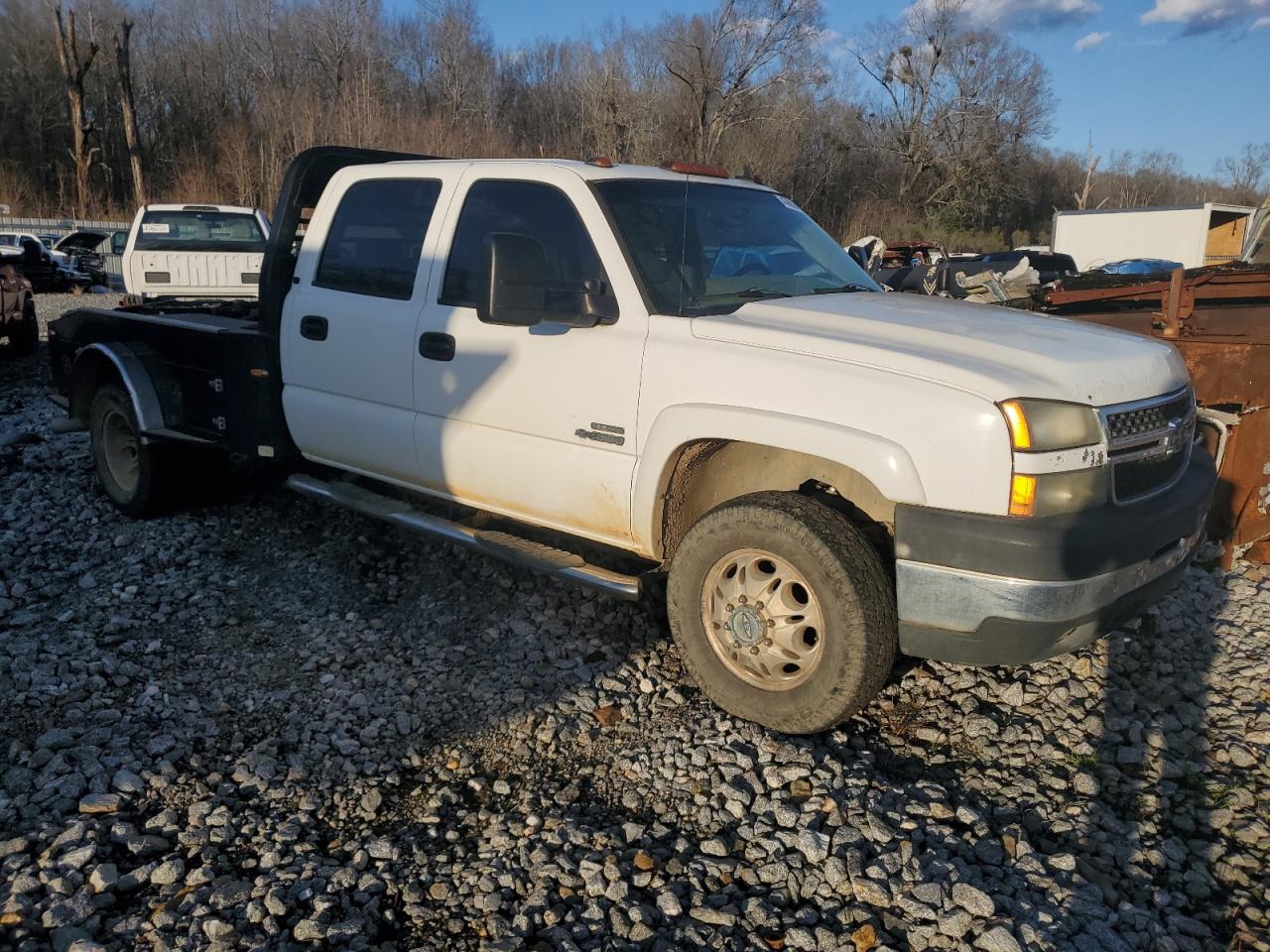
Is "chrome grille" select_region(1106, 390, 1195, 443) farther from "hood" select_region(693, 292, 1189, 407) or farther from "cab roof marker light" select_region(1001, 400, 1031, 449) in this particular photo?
"cab roof marker light" select_region(1001, 400, 1031, 449)

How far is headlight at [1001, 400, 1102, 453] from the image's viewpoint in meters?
3.15

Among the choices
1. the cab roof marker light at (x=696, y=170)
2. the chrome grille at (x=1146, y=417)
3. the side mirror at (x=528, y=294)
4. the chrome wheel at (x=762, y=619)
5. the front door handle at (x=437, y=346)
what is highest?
the cab roof marker light at (x=696, y=170)

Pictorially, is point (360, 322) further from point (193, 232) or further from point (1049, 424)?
point (193, 232)

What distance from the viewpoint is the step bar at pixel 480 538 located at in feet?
13.7

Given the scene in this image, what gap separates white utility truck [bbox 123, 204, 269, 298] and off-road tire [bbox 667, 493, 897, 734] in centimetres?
1082

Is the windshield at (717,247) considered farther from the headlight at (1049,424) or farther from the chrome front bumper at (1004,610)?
the chrome front bumper at (1004,610)

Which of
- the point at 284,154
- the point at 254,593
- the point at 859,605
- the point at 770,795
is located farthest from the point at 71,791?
the point at 284,154

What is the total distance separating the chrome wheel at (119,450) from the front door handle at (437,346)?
262 centimetres

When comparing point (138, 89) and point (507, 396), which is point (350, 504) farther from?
point (138, 89)

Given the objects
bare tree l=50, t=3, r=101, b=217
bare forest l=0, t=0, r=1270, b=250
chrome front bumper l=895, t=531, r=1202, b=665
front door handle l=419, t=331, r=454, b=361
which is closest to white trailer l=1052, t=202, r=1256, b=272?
bare forest l=0, t=0, r=1270, b=250

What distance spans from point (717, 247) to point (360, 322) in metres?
1.81

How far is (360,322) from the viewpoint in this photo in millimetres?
4949

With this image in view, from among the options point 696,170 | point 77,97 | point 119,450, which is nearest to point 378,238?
point 696,170

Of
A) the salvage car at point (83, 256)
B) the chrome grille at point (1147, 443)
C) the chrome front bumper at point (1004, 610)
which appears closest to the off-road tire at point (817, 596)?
the chrome front bumper at point (1004, 610)
